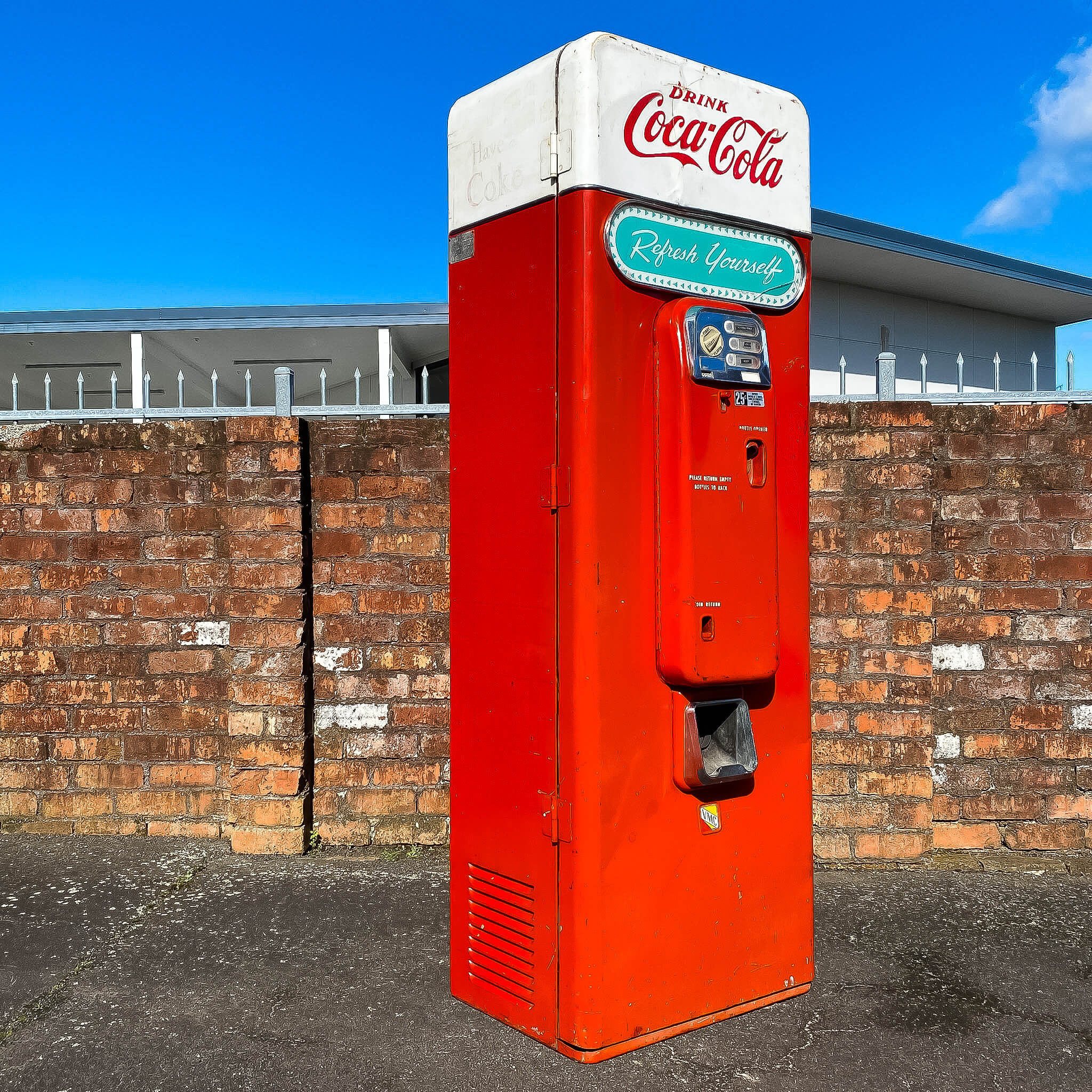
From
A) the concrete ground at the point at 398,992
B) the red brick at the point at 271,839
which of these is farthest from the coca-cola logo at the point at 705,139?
the red brick at the point at 271,839

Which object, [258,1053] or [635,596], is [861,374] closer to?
[635,596]

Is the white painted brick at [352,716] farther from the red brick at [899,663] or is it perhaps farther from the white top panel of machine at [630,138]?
the white top panel of machine at [630,138]

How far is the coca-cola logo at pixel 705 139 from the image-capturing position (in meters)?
2.71

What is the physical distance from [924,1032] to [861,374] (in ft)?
28.8

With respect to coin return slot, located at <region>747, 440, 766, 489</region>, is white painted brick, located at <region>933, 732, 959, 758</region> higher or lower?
lower

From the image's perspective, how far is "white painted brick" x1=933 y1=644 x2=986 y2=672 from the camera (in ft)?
14.9

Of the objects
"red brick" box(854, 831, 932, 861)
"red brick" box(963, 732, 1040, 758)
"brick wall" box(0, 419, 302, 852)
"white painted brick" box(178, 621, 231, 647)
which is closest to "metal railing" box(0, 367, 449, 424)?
"brick wall" box(0, 419, 302, 852)

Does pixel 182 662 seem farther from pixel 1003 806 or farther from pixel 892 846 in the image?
pixel 1003 806

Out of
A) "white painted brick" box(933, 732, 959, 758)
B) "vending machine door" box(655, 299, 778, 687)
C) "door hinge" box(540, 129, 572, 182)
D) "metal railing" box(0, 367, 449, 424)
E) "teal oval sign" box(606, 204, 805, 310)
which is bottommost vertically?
"white painted brick" box(933, 732, 959, 758)

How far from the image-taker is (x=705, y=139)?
2822 mm

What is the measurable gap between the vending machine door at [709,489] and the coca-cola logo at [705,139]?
425 mm

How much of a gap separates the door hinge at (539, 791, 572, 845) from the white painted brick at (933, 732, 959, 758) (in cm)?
251

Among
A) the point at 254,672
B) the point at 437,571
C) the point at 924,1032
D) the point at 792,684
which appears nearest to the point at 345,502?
the point at 437,571

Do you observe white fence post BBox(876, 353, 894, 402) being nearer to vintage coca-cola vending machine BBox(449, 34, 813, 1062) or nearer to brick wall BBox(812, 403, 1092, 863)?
brick wall BBox(812, 403, 1092, 863)
